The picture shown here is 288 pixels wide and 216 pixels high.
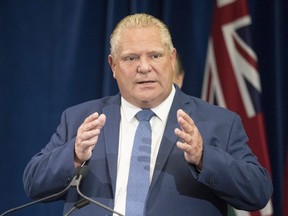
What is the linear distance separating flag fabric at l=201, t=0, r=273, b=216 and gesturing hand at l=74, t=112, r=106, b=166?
4.34 feet

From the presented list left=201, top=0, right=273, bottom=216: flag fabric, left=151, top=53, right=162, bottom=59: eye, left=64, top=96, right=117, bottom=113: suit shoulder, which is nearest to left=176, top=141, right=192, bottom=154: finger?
left=151, top=53, right=162, bottom=59: eye

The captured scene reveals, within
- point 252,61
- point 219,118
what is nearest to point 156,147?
point 219,118

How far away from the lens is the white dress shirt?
6.13ft

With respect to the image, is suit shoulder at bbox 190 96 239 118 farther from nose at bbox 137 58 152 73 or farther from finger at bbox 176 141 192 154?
finger at bbox 176 141 192 154

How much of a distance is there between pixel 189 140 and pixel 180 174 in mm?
221

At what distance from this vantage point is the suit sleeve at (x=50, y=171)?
180 cm

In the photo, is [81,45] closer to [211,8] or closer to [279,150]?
[211,8]

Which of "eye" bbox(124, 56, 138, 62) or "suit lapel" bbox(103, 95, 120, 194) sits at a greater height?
"eye" bbox(124, 56, 138, 62)

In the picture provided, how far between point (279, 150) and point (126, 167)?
1.52 m

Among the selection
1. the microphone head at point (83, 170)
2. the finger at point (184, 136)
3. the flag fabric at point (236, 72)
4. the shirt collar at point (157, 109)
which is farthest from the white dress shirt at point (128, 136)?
the flag fabric at point (236, 72)

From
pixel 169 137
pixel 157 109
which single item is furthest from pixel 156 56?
pixel 169 137

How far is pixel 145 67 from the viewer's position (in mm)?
1962

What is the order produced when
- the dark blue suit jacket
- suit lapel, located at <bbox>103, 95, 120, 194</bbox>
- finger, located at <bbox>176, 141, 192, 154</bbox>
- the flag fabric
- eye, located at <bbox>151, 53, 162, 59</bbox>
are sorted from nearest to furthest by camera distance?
finger, located at <bbox>176, 141, 192, 154</bbox> → the dark blue suit jacket → suit lapel, located at <bbox>103, 95, 120, 194</bbox> → eye, located at <bbox>151, 53, 162, 59</bbox> → the flag fabric

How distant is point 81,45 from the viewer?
329 cm
